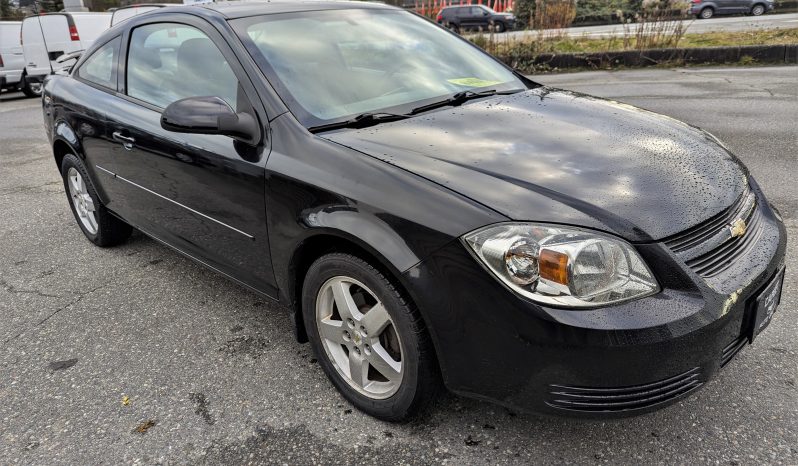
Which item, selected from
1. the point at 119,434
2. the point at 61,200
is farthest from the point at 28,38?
the point at 119,434

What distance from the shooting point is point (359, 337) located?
2234 mm

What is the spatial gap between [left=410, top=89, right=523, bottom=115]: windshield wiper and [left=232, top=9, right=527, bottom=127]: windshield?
38 millimetres

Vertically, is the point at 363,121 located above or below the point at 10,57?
below

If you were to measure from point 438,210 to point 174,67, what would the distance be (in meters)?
1.96

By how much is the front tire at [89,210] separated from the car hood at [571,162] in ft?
7.97

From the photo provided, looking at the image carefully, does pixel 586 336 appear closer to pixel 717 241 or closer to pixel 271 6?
pixel 717 241

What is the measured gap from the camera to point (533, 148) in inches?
87.3

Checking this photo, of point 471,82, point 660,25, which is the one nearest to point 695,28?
point 660,25

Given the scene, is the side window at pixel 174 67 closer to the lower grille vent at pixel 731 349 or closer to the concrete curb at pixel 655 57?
the lower grille vent at pixel 731 349

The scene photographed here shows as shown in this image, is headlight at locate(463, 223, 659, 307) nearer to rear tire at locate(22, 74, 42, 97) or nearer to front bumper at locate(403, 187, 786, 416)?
front bumper at locate(403, 187, 786, 416)

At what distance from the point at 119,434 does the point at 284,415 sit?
63 centimetres

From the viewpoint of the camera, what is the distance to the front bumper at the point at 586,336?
5.54ft

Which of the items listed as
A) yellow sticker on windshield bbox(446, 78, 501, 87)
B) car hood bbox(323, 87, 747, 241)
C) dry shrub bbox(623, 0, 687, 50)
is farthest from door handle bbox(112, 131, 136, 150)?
dry shrub bbox(623, 0, 687, 50)

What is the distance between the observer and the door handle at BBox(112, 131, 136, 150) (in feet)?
10.5
